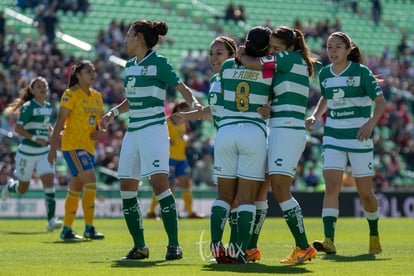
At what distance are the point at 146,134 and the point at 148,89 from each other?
51cm

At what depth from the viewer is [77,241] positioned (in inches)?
611

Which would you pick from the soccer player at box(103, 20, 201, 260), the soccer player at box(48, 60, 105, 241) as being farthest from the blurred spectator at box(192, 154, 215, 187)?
the soccer player at box(103, 20, 201, 260)

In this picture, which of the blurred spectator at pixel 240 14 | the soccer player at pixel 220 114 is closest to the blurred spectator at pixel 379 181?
the blurred spectator at pixel 240 14

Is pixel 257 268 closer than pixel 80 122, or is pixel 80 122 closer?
pixel 257 268

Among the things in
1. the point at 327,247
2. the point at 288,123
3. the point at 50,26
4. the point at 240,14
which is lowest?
the point at 327,247

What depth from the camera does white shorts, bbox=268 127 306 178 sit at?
11.1 metres

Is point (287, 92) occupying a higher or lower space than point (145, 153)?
higher

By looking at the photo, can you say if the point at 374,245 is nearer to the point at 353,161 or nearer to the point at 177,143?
the point at 353,161

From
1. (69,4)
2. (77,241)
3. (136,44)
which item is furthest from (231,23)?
(136,44)

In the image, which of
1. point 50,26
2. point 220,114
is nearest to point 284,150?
point 220,114

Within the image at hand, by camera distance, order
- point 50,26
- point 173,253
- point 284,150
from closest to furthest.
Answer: point 284,150
point 173,253
point 50,26

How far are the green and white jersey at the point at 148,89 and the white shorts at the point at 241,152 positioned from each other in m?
1.17

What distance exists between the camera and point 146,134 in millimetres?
12008

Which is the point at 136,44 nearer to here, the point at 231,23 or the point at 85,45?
the point at 85,45
